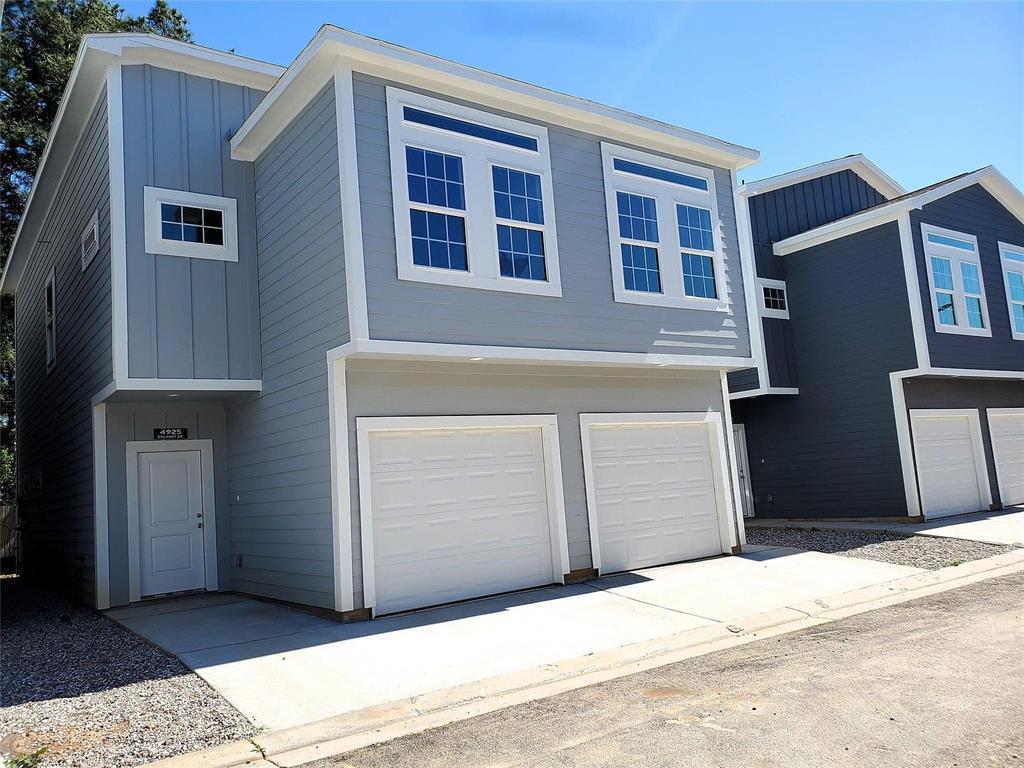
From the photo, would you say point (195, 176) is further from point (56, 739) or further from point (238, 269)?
point (56, 739)

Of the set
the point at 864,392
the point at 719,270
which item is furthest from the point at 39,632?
the point at 864,392

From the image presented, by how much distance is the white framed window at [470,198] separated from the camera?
8.31 meters

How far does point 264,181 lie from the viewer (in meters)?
9.90

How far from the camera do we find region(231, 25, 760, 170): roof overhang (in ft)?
26.2

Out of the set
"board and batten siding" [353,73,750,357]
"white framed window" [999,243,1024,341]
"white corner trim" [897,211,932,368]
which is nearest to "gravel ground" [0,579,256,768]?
"board and batten siding" [353,73,750,357]

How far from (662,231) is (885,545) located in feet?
18.3

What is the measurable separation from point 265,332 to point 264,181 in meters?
1.93

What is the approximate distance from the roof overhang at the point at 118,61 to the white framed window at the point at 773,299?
975 centimetres

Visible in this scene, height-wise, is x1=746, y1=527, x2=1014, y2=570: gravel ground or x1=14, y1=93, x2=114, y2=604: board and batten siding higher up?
x1=14, y1=93, x2=114, y2=604: board and batten siding

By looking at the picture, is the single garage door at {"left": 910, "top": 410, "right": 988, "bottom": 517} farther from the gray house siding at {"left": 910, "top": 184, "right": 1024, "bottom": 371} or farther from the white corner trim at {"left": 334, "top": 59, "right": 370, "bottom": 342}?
the white corner trim at {"left": 334, "top": 59, "right": 370, "bottom": 342}

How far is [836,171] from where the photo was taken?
16891 millimetres

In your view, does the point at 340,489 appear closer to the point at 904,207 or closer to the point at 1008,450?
the point at 904,207

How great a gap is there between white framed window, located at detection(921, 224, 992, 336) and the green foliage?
66.7 ft

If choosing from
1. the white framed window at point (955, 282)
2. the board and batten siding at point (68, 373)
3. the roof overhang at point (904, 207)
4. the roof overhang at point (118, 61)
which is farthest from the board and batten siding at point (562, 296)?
the white framed window at point (955, 282)
